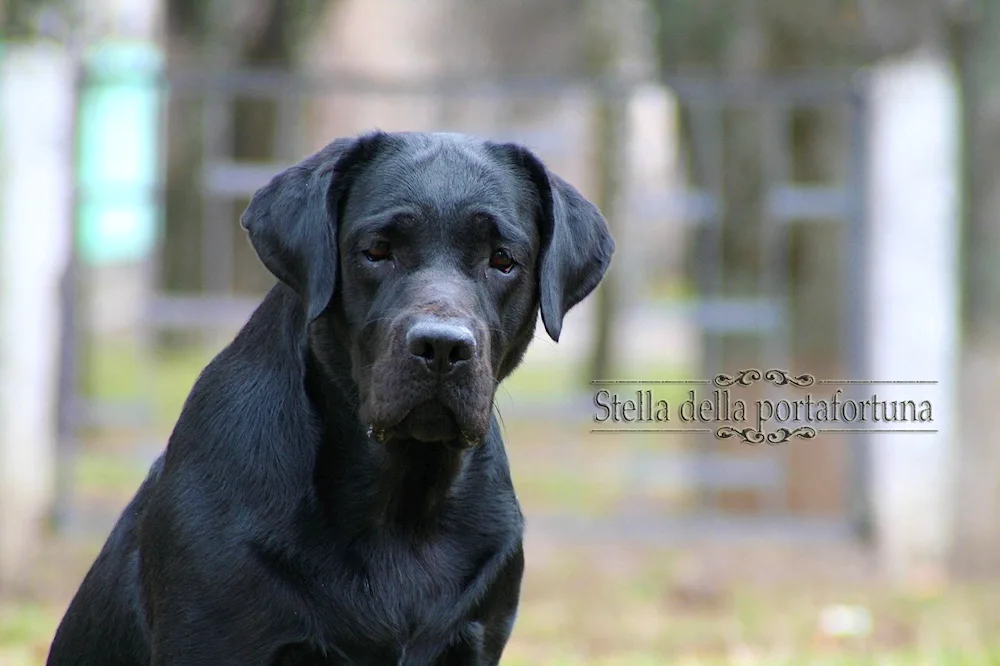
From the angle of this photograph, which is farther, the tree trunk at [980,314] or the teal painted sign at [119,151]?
the teal painted sign at [119,151]

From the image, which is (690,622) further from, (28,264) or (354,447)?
(28,264)

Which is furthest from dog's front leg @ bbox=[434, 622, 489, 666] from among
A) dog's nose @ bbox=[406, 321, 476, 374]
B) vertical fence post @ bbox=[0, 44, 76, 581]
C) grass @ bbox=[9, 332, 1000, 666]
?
vertical fence post @ bbox=[0, 44, 76, 581]

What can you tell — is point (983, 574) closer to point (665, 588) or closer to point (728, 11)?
point (665, 588)

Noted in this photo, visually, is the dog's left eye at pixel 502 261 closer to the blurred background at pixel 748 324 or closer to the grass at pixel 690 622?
the grass at pixel 690 622

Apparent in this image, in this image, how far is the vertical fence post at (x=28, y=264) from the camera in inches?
284

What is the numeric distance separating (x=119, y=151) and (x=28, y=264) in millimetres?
8270

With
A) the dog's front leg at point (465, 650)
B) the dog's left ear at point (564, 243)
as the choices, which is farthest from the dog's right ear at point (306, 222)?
the dog's front leg at point (465, 650)

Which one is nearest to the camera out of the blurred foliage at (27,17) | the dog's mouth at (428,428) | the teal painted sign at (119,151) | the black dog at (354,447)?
the black dog at (354,447)

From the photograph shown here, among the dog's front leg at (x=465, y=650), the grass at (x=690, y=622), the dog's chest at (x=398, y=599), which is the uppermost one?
the dog's chest at (x=398, y=599)

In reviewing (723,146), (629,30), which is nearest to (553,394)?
(629,30)

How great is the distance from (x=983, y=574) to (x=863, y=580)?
0.64 metres

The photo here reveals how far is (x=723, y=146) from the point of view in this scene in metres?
9.30

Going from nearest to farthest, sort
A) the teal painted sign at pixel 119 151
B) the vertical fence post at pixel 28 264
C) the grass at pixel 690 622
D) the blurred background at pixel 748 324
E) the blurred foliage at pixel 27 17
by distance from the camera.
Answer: the grass at pixel 690 622 < the blurred background at pixel 748 324 < the vertical fence post at pixel 28 264 < the blurred foliage at pixel 27 17 < the teal painted sign at pixel 119 151

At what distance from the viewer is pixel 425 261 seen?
10.9 feet
